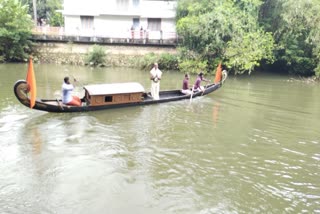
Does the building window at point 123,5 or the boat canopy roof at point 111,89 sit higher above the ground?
the building window at point 123,5

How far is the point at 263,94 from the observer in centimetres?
2048

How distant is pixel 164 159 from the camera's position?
10352 millimetres

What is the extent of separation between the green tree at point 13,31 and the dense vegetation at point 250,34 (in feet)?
44.0

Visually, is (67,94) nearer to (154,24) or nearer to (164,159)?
(164,159)

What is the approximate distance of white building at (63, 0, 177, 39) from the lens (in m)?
34.1

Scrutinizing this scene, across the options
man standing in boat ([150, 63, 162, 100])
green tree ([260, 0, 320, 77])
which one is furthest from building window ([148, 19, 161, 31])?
man standing in boat ([150, 63, 162, 100])

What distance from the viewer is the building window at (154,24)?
34.5 metres

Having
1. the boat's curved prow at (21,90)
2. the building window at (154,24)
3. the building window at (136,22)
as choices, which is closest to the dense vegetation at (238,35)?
the building window at (154,24)

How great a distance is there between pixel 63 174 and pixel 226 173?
419cm

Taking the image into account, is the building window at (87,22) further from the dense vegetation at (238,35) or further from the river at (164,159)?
the river at (164,159)

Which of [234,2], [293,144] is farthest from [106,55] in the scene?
[293,144]

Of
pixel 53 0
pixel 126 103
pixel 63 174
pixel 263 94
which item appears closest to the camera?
pixel 63 174

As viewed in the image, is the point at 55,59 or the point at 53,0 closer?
the point at 55,59

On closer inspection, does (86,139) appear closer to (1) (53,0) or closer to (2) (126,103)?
(2) (126,103)
